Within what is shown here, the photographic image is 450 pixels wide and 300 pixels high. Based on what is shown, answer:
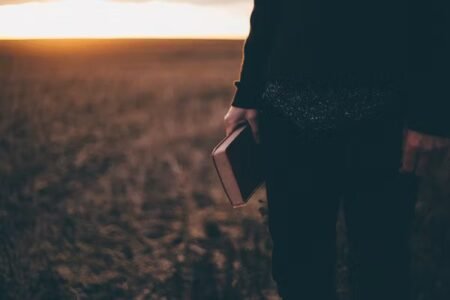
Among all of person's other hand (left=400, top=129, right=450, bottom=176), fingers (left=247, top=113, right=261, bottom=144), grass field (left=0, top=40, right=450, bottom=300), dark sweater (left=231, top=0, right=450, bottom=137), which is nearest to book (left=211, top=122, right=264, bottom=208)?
fingers (left=247, top=113, right=261, bottom=144)

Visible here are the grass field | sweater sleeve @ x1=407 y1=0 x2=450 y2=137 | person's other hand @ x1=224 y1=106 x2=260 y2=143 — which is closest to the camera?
sweater sleeve @ x1=407 y1=0 x2=450 y2=137

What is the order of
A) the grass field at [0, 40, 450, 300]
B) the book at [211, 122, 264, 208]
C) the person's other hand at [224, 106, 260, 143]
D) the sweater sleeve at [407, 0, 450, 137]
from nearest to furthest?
1. the sweater sleeve at [407, 0, 450, 137]
2. the book at [211, 122, 264, 208]
3. the person's other hand at [224, 106, 260, 143]
4. the grass field at [0, 40, 450, 300]

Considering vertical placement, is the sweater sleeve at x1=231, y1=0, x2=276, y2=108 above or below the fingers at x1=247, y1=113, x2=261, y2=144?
above

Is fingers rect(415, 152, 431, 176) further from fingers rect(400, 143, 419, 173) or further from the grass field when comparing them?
the grass field

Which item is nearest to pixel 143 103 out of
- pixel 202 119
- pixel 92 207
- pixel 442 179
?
pixel 202 119

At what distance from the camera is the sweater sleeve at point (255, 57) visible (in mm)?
1401

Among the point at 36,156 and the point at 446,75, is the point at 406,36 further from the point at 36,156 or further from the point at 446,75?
the point at 36,156

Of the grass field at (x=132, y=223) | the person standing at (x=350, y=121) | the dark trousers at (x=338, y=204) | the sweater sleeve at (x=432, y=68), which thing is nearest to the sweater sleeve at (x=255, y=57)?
the person standing at (x=350, y=121)

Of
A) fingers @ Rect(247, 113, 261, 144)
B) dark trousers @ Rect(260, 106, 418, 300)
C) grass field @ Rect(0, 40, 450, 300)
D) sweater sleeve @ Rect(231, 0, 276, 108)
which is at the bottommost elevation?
grass field @ Rect(0, 40, 450, 300)

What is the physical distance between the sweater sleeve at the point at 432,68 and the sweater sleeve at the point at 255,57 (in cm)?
42

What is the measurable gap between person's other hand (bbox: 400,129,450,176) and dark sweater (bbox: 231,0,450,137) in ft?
0.08

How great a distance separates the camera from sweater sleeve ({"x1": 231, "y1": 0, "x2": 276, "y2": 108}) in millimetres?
1401

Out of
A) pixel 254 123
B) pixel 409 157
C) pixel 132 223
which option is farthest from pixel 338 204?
pixel 132 223

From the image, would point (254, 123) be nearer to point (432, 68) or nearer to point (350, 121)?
point (350, 121)
